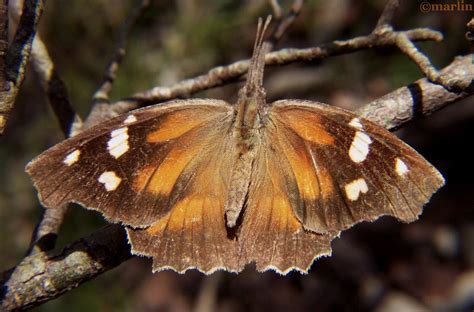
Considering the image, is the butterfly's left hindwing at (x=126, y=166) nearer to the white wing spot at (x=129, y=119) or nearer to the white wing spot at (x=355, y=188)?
the white wing spot at (x=129, y=119)

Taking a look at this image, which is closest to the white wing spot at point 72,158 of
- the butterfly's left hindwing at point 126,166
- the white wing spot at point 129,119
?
the butterfly's left hindwing at point 126,166

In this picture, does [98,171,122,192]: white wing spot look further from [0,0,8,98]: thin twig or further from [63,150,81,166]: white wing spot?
[0,0,8,98]: thin twig

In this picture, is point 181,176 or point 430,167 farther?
point 181,176

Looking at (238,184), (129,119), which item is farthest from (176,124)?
(238,184)

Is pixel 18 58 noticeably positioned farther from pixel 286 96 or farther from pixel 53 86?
pixel 286 96

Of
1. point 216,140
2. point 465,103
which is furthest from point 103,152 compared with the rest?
point 465,103

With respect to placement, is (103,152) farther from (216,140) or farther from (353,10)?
(353,10)
